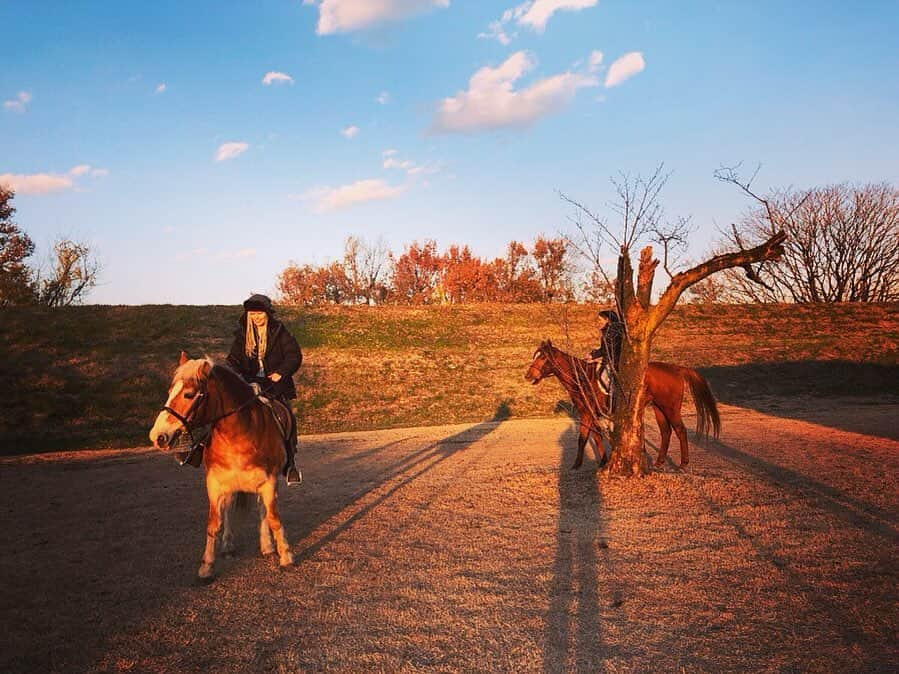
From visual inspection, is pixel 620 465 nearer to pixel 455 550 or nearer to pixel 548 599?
pixel 455 550

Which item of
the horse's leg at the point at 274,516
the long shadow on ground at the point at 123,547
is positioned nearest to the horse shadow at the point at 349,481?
the long shadow on ground at the point at 123,547

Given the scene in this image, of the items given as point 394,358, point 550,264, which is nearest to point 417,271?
point 550,264

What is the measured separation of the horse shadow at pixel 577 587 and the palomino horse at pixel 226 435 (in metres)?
2.92

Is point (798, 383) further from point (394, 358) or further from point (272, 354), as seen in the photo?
point (272, 354)

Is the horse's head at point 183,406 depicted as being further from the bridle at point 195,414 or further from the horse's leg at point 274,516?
the horse's leg at point 274,516

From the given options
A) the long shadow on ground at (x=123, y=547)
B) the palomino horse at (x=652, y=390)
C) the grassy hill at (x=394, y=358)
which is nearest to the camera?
the long shadow on ground at (x=123, y=547)

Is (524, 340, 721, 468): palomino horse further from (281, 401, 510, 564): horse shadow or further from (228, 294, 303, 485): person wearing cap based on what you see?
(228, 294, 303, 485): person wearing cap

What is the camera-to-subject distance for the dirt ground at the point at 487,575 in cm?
420

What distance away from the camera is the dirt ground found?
4203mm

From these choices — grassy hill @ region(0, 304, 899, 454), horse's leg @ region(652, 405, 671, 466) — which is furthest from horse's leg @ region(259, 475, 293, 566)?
grassy hill @ region(0, 304, 899, 454)

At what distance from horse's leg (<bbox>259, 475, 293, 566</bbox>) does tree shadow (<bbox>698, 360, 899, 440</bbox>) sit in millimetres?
18695

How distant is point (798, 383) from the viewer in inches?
984

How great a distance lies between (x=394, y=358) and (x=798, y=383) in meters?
18.4

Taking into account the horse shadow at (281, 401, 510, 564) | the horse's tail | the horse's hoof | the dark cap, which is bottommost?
the horse shadow at (281, 401, 510, 564)
